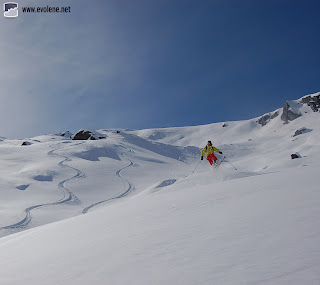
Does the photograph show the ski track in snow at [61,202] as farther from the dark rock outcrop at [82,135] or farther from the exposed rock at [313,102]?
the exposed rock at [313,102]

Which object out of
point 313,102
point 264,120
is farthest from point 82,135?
point 264,120

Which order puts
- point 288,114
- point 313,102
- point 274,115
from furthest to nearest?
1. point 274,115
2. point 288,114
3. point 313,102

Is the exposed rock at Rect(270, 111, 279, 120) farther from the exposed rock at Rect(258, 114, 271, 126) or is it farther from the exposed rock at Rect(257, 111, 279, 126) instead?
the exposed rock at Rect(258, 114, 271, 126)

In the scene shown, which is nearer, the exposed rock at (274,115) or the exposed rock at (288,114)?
the exposed rock at (288,114)

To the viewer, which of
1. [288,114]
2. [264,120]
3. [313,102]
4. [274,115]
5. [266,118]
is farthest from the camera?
[266,118]

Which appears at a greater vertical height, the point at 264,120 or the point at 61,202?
the point at 264,120

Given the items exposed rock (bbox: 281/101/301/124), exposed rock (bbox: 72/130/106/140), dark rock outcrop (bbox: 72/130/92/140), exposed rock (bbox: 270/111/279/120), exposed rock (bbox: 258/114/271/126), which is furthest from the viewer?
exposed rock (bbox: 258/114/271/126)

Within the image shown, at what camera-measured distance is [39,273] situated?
3.07 m

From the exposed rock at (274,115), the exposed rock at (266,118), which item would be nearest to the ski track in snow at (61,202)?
the exposed rock at (266,118)

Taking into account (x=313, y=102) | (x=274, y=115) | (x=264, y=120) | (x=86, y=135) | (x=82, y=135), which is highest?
(x=313, y=102)

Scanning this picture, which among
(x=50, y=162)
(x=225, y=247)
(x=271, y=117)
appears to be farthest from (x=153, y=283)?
(x=271, y=117)

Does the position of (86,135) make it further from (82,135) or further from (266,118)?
(266,118)

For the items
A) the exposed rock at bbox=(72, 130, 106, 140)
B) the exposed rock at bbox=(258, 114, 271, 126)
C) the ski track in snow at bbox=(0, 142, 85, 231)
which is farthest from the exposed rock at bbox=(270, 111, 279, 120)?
the ski track in snow at bbox=(0, 142, 85, 231)

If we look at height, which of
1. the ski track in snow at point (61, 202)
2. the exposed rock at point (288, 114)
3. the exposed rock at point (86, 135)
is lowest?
the ski track in snow at point (61, 202)
